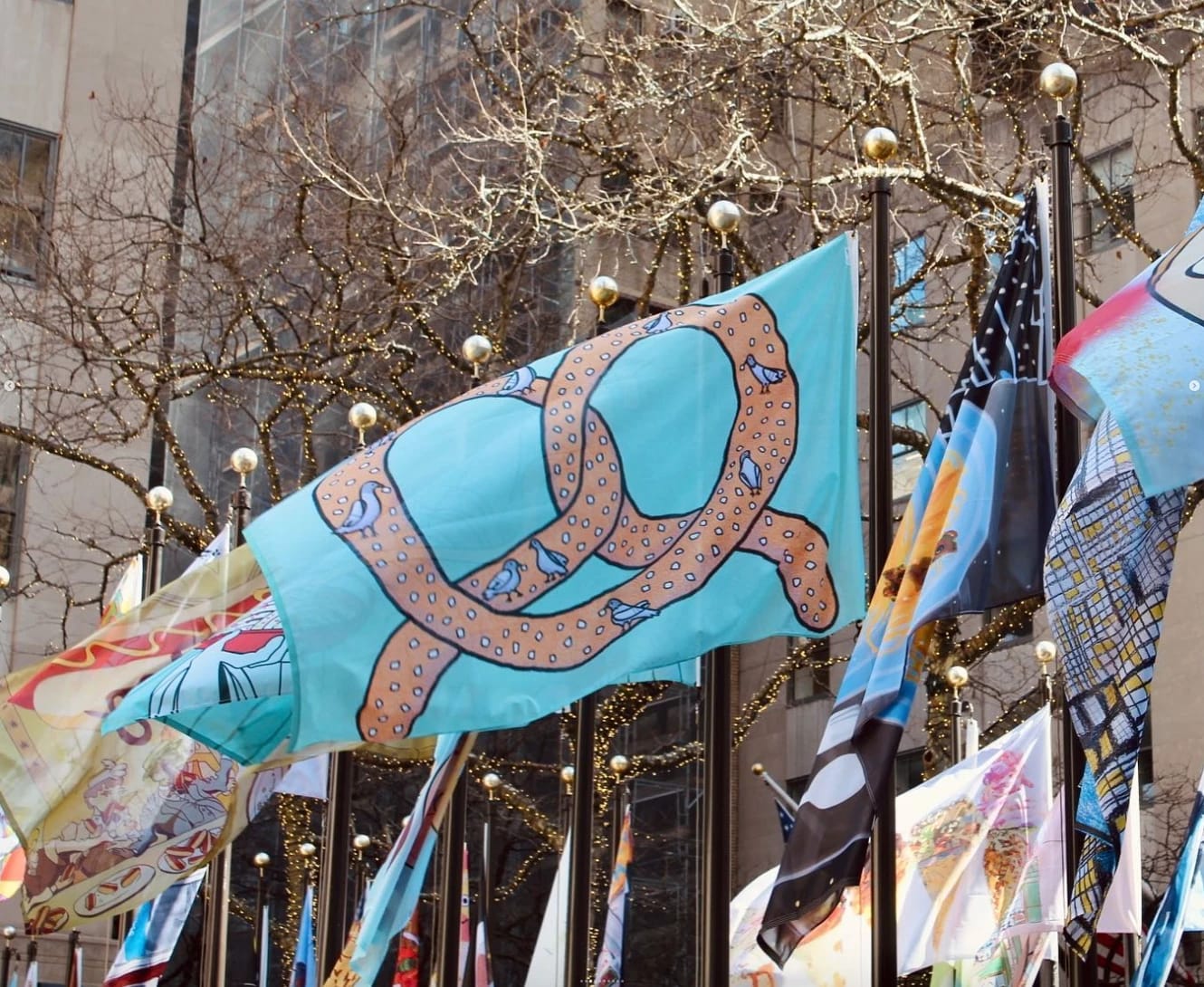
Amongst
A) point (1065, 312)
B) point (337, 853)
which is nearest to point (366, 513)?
point (1065, 312)

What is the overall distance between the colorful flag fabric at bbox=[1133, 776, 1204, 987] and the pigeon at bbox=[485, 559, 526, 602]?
292 cm

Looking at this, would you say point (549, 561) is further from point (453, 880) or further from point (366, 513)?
point (453, 880)

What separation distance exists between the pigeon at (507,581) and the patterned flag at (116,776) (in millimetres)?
5250

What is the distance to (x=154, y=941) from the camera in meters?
17.3

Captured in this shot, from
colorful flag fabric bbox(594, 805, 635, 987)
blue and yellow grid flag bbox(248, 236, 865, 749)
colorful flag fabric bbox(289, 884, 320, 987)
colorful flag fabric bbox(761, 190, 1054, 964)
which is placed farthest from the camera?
colorful flag fabric bbox(289, 884, 320, 987)

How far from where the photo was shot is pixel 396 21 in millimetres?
32844

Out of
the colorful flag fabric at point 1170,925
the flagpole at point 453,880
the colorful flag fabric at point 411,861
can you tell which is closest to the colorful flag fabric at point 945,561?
the colorful flag fabric at point 1170,925

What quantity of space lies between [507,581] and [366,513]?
0.66 m

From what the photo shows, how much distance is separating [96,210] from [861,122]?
9437mm

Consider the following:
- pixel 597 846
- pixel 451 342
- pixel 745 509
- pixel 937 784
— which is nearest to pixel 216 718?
pixel 745 509

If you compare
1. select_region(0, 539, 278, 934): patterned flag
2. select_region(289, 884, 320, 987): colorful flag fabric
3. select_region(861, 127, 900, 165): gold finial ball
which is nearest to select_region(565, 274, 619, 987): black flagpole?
select_region(861, 127, 900, 165): gold finial ball

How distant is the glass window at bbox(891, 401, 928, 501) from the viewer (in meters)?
31.9

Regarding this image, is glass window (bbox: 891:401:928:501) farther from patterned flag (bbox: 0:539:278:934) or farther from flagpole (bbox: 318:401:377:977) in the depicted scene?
flagpole (bbox: 318:401:377:977)

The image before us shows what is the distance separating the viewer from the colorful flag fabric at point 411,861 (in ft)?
35.4
